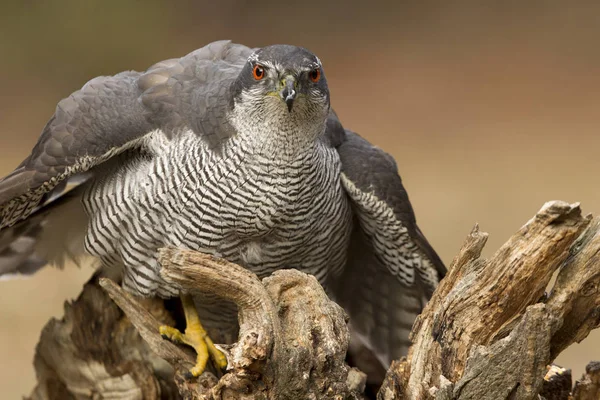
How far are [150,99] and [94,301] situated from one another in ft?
3.73

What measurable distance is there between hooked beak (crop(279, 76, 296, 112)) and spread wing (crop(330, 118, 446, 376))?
0.70 meters

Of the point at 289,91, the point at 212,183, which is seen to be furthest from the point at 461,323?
the point at 212,183

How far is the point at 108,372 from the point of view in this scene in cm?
404

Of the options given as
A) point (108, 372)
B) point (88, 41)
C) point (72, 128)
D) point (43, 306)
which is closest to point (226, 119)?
point (72, 128)

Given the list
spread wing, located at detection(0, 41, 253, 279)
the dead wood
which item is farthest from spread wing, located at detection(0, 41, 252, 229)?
the dead wood

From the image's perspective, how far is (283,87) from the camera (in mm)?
3082

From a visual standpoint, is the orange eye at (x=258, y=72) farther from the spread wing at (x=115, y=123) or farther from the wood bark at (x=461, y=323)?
the wood bark at (x=461, y=323)

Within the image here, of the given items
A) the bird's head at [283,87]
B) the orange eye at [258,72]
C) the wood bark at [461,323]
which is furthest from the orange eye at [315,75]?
the wood bark at [461,323]

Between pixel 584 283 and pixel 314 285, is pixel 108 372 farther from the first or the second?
pixel 584 283

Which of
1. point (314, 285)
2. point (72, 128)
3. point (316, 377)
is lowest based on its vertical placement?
point (316, 377)

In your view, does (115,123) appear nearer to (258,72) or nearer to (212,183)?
(212,183)

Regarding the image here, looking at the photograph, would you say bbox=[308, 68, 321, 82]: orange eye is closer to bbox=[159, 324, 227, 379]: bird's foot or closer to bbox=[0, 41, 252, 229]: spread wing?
bbox=[0, 41, 252, 229]: spread wing

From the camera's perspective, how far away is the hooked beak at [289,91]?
301 cm

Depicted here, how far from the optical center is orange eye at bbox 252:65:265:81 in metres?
3.13
